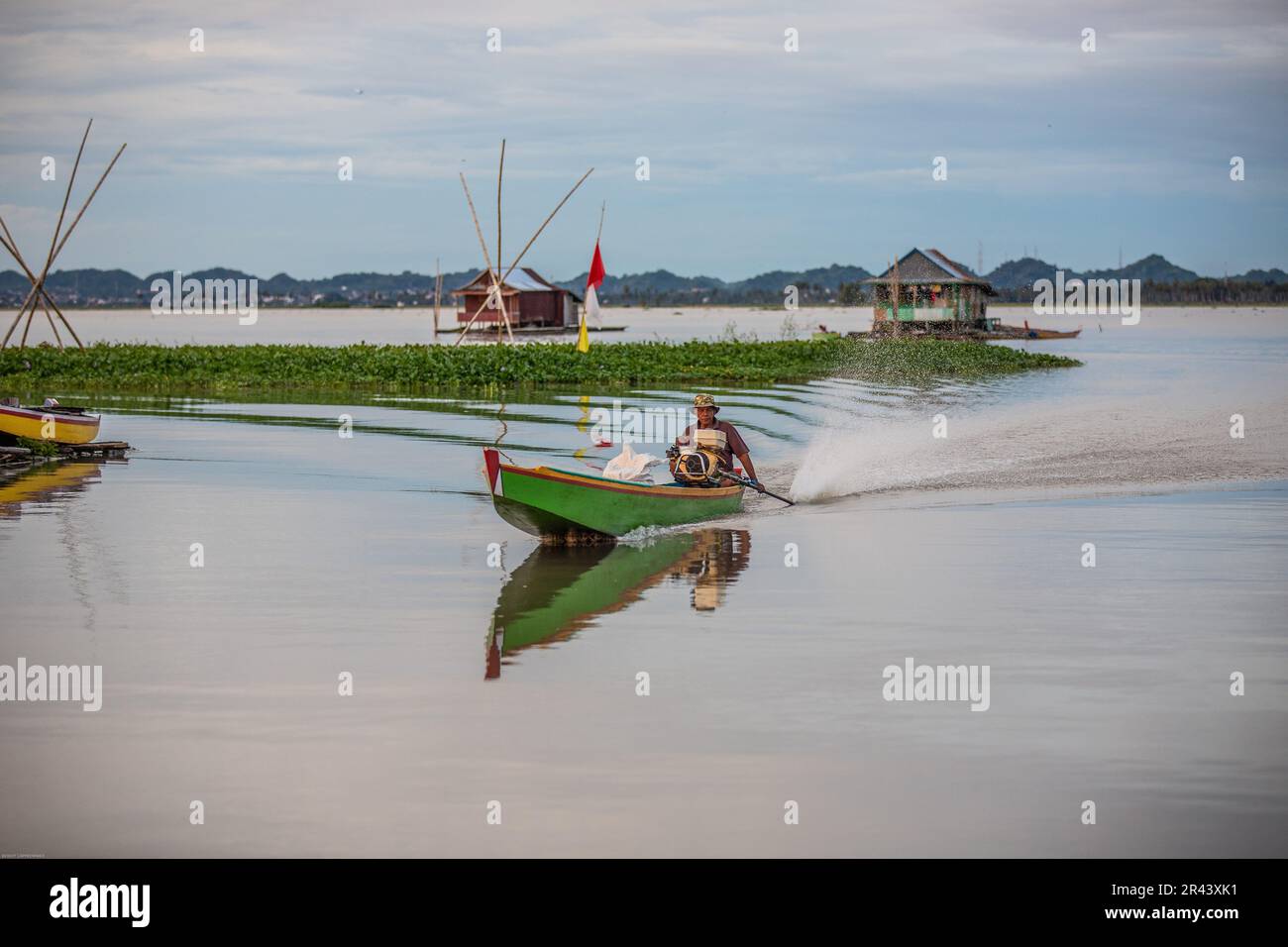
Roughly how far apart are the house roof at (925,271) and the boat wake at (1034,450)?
1210 inches

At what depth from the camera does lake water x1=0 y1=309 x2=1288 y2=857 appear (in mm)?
8703

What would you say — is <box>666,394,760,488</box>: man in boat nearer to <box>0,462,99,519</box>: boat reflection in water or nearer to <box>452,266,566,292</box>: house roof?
<box>0,462,99,519</box>: boat reflection in water

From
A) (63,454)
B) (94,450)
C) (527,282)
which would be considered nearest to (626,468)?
(94,450)

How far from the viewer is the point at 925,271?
221 ft

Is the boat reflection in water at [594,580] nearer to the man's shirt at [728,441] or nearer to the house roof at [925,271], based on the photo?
the man's shirt at [728,441]

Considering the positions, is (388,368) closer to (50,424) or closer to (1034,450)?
(50,424)

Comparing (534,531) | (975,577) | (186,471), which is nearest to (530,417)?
(186,471)

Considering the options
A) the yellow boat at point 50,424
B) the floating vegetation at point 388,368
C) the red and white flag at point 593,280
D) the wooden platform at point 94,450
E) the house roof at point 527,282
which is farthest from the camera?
the house roof at point 527,282

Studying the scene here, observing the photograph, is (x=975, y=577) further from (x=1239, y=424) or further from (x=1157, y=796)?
(x=1239, y=424)

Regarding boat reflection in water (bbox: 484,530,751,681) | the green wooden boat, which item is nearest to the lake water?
boat reflection in water (bbox: 484,530,751,681)

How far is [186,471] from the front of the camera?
2369cm

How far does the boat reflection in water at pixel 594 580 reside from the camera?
1324cm

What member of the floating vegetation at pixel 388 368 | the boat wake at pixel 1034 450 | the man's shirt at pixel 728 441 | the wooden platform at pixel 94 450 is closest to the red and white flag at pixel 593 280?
the floating vegetation at pixel 388 368

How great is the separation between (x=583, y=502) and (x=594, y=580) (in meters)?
1.41
